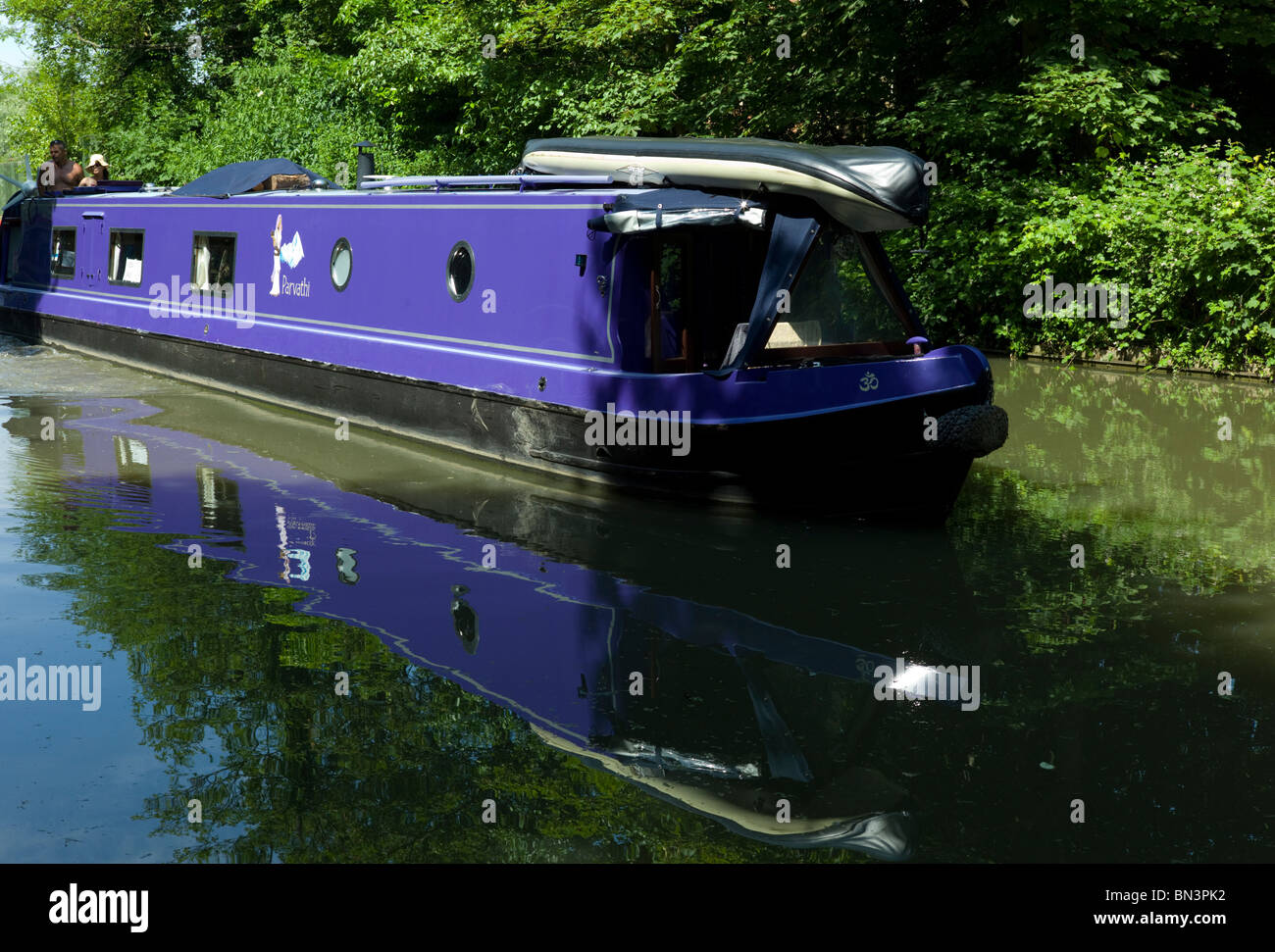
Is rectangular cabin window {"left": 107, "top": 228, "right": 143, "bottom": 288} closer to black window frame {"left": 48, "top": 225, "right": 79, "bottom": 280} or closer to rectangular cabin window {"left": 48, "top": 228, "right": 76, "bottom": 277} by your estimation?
black window frame {"left": 48, "top": 225, "right": 79, "bottom": 280}

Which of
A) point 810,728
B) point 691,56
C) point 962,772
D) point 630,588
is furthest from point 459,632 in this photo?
point 691,56

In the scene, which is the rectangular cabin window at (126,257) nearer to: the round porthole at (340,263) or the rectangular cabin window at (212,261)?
the rectangular cabin window at (212,261)

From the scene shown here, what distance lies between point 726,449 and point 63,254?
11639 mm

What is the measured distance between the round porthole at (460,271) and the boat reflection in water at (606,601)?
1.28 m

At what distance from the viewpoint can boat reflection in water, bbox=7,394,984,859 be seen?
4.69 meters

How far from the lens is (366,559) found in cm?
734

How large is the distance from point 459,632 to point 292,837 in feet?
6.83

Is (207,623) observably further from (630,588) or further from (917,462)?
(917,462)

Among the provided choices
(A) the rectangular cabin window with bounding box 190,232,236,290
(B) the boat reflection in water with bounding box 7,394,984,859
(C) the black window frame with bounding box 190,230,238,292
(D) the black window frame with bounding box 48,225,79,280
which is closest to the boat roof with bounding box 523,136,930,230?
(B) the boat reflection in water with bounding box 7,394,984,859

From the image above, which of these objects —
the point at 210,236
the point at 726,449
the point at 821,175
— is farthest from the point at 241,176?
the point at 821,175

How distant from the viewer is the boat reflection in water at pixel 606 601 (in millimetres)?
4691

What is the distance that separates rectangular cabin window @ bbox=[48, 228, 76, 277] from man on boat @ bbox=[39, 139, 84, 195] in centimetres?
88

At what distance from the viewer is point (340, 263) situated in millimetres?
11562

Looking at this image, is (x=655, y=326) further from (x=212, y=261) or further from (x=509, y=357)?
(x=212, y=261)
